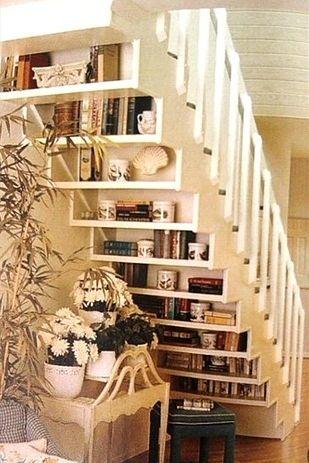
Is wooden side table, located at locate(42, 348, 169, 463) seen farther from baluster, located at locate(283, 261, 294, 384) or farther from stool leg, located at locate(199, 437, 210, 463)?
baluster, located at locate(283, 261, 294, 384)

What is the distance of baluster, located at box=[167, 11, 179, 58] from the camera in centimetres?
345

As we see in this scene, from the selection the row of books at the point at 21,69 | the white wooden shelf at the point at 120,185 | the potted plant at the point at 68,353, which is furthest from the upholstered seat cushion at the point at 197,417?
the row of books at the point at 21,69

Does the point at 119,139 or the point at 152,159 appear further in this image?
the point at 152,159

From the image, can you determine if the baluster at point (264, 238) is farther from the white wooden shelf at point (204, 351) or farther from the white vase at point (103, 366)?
the white vase at point (103, 366)

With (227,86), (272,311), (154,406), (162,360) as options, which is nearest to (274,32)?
(227,86)

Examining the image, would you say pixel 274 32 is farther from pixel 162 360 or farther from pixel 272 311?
pixel 162 360

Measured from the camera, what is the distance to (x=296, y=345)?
536 cm

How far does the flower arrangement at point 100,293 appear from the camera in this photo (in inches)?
150

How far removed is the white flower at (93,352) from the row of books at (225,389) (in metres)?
1.65

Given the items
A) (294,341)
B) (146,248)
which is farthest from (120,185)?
(294,341)

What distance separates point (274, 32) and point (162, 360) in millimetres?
2504

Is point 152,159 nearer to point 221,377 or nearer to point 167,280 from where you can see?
point 167,280

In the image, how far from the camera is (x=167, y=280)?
176 inches

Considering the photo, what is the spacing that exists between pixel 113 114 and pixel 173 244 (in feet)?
2.90
